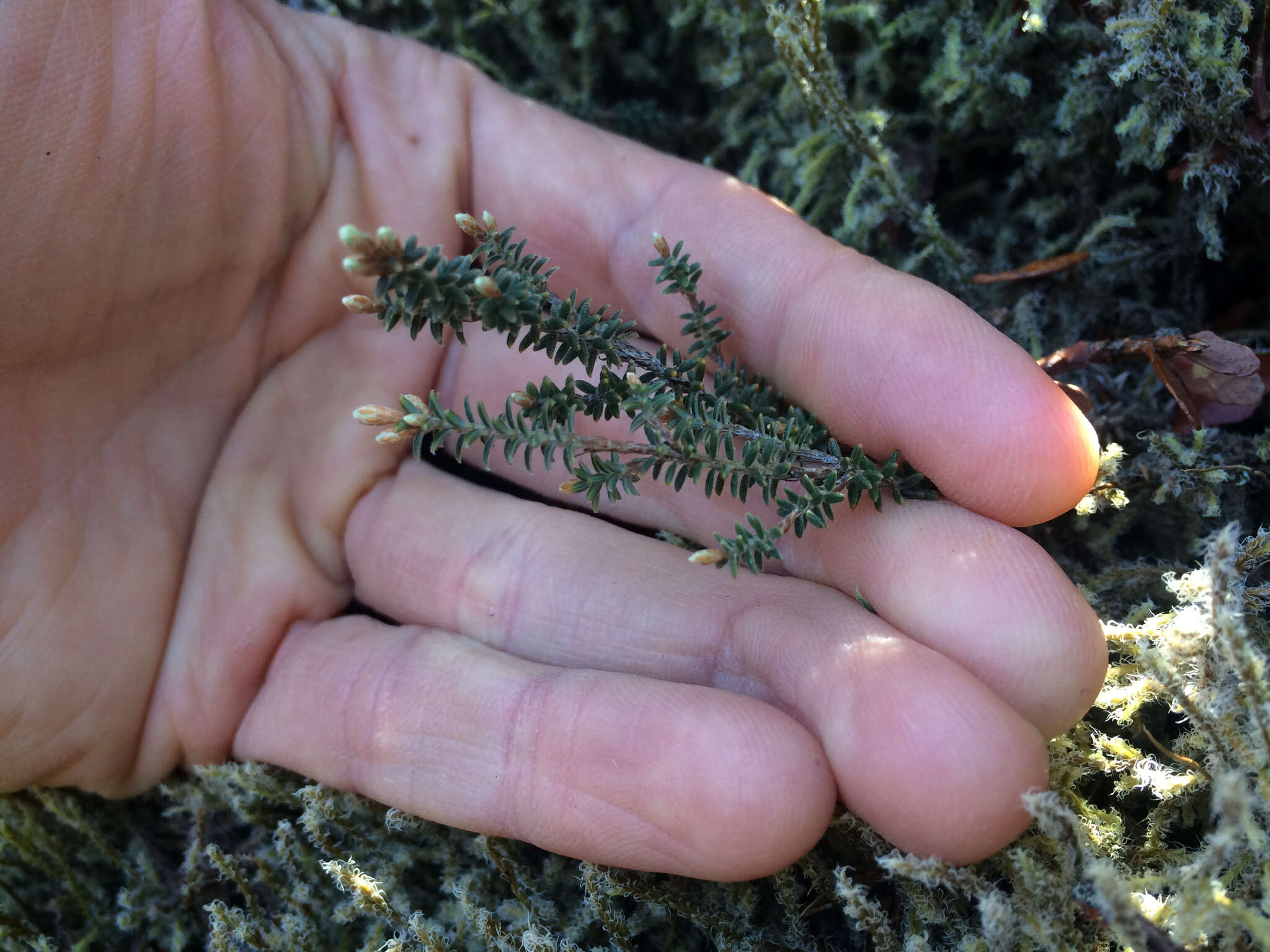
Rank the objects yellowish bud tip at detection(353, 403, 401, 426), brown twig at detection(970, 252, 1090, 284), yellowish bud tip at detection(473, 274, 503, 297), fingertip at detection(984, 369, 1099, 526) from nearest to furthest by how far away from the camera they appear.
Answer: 1. yellowish bud tip at detection(473, 274, 503, 297)
2. yellowish bud tip at detection(353, 403, 401, 426)
3. fingertip at detection(984, 369, 1099, 526)
4. brown twig at detection(970, 252, 1090, 284)

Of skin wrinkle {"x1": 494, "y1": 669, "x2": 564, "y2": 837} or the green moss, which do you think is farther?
skin wrinkle {"x1": 494, "y1": 669, "x2": 564, "y2": 837}

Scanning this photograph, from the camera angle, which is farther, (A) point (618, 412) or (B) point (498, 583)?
(B) point (498, 583)

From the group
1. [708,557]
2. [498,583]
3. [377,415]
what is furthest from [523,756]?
[377,415]

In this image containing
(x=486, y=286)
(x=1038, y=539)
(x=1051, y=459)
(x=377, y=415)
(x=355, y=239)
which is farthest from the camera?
(x=1038, y=539)

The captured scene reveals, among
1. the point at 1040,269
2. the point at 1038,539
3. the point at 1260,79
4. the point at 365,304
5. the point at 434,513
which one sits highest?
the point at 1260,79

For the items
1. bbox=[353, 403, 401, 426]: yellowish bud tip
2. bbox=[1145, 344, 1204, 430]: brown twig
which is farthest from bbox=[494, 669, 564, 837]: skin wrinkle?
bbox=[1145, 344, 1204, 430]: brown twig

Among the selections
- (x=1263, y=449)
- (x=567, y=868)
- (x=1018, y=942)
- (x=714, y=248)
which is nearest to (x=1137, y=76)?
(x=1263, y=449)

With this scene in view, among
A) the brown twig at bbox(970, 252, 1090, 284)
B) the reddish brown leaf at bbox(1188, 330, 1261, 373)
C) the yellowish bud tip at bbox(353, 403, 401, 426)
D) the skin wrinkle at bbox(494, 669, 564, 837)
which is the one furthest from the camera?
the brown twig at bbox(970, 252, 1090, 284)

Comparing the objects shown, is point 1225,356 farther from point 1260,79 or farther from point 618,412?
point 618,412

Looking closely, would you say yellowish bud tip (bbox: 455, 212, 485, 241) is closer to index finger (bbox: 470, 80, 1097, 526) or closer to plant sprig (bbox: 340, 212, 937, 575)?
plant sprig (bbox: 340, 212, 937, 575)
